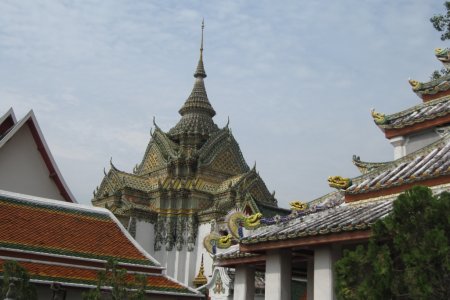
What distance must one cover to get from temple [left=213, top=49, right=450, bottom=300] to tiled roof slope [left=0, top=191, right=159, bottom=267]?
Result: 13.2ft

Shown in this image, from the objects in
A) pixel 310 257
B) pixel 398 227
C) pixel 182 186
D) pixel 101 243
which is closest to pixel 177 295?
pixel 101 243

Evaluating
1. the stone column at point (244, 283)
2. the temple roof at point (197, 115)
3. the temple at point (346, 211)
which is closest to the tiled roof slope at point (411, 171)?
the temple at point (346, 211)

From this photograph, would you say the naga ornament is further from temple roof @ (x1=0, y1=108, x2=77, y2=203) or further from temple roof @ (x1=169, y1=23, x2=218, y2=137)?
temple roof @ (x1=169, y1=23, x2=218, y2=137)

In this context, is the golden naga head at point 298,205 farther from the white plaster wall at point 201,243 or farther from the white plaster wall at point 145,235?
the white plaster wall at point 145,235

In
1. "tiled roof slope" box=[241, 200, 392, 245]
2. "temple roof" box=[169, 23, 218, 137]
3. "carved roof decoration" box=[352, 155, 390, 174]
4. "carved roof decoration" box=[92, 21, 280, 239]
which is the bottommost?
"tiled roof slope" box=[241, 200, 392, 245]

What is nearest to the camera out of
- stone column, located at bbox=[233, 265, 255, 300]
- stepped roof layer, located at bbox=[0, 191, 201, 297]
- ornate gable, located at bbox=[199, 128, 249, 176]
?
stone column, located at bbox=[233, 265, 255, 300]

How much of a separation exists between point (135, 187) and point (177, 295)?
2588 cm

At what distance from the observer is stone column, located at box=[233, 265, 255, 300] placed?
1094 cm

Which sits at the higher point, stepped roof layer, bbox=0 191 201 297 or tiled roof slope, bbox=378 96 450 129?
tiled roof slope, bbox=378 96 450 129

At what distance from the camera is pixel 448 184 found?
27.4ft

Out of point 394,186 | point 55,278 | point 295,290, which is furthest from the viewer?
point 295,290

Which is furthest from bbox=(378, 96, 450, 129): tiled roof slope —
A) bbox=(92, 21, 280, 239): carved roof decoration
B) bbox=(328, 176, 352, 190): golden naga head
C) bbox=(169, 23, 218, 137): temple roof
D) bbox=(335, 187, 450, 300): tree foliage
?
bbox=(169, 23, 218, 137): temple roof

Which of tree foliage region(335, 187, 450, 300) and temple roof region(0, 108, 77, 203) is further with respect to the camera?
temple roof region(0, 108, 77, 203)

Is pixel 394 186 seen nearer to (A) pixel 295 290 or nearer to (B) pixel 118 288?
Result: (B) pixel 118 288
